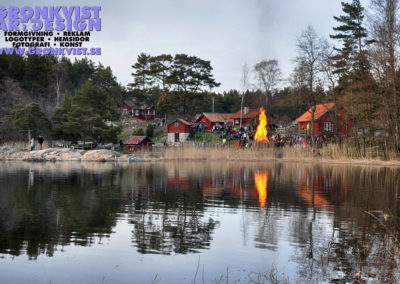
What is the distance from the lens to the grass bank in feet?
120

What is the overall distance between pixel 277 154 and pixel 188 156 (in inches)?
324

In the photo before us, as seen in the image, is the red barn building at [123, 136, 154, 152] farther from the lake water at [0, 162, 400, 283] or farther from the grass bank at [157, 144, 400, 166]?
the lake water at [0, 162, 400, 283]

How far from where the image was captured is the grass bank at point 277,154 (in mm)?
36475

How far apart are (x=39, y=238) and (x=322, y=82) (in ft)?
128

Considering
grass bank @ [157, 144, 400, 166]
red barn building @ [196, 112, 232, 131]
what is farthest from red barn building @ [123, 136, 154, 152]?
red barn building @ [196, 112, 232, 131]

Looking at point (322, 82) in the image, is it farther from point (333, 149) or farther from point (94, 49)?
point (94, 49)

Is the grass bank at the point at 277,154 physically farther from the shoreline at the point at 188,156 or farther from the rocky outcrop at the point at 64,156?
the rocky outcrop at the point at 64,156

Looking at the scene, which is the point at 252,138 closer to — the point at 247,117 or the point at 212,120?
the point at 247,117

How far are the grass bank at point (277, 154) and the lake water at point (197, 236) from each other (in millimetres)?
19283

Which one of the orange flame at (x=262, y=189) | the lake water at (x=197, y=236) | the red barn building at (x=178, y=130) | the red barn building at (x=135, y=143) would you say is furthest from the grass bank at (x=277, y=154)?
the red barn building at (x=178, y=130)

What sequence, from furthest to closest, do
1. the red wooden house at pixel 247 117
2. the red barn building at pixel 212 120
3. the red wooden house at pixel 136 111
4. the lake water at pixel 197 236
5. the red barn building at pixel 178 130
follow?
the red wooden house at pixel 136 111 → the red barn building at pixel 212 120 → the red wooden house at pixel 247 117 → the red barn building at pixel 178 130 → the lake water at pixel 197 236

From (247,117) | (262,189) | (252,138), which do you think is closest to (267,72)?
(247,117)

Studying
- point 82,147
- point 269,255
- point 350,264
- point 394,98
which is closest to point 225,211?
point 269,255

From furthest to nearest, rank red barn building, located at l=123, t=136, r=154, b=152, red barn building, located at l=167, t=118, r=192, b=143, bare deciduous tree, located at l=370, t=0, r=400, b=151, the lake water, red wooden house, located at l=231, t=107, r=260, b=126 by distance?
red wooden house, located at l=231, t=107, r=260, b=126 → red barn building, located at l=167, t=118, r=192, b=143 → red barn building, located at l=123, t=136, r=154, b=152 → bare deciduous tree, located at l=370, t=0, r=400, b=151 → the lake water
